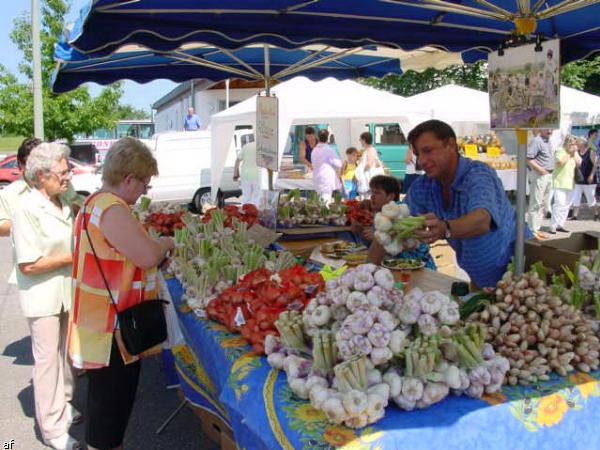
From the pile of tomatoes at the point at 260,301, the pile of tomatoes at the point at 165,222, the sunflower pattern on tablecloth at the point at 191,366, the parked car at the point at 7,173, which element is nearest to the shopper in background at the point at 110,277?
the pile of tomatoes at the point at 260,301

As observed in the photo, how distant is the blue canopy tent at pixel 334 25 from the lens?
10.0ft

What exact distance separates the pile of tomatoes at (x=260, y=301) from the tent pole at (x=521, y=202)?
909mm

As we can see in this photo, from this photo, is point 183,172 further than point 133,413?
Yes

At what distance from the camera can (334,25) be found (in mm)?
4117

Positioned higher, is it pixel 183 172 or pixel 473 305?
pixel 183 172

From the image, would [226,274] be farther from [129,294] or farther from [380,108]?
[380,108]

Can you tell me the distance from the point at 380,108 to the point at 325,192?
6.00ft

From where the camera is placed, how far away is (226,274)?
312 cm

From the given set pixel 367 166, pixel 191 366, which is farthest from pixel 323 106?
pixel 191 366

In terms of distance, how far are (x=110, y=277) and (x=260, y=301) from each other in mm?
657

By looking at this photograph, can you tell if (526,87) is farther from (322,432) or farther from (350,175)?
(350,175)

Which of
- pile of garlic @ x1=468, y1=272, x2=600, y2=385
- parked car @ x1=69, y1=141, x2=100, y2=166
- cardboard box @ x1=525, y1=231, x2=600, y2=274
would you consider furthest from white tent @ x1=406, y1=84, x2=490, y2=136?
parked car @ x1=69, y1=141, x2=100, y2=166

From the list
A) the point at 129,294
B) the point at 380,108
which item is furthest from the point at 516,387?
the point at 380,108

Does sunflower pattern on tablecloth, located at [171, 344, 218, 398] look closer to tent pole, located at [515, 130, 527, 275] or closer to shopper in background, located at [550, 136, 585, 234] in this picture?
tent pole, located at [515, 130, 527, 275]
